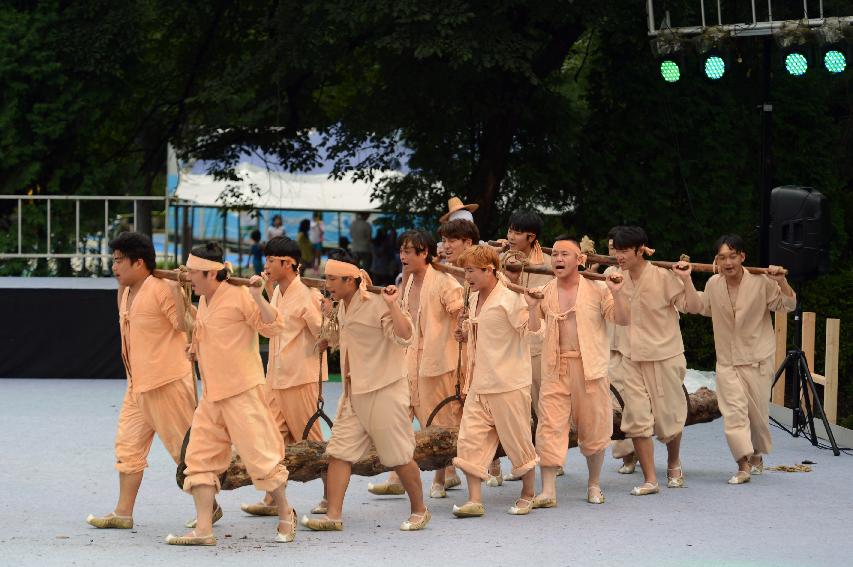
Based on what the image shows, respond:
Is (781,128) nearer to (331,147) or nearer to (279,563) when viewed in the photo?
(331,147)

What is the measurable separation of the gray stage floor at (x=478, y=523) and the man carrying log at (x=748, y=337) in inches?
17.5

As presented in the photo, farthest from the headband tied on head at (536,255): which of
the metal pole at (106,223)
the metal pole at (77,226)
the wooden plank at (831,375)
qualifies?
the metal pole at (77,226)

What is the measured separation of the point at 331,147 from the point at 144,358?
932cm

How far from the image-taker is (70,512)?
7.84m

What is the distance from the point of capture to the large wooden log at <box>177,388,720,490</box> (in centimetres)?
744

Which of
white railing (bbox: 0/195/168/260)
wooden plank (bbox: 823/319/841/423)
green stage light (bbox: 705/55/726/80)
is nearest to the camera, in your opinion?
wooden plank (bbox: 823/319/841/423)

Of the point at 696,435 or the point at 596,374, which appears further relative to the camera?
the point at 696,435

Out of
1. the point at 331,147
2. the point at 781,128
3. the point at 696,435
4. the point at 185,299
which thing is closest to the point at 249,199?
the point at 331,147

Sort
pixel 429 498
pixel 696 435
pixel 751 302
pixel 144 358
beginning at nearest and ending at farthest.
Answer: pixel 144 358
pixel 429 498
pixel 751 302
pixel 696 435

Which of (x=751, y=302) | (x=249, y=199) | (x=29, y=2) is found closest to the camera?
(x=751, y=302)

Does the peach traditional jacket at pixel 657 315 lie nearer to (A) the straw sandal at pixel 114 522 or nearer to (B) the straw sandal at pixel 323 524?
(B) the straw sandal at pixel 323 524

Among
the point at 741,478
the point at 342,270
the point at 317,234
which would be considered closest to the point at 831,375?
the point at 741,478

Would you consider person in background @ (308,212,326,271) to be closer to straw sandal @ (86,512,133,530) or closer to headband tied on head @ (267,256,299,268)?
headband tied on head @ (267,256,299,268)

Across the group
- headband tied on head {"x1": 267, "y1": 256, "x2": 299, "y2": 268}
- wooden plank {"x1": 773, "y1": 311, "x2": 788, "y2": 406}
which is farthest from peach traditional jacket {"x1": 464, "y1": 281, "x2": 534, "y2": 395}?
wooden plank {"x1": 773, "y1": 311, "x2": 788, "y2": 406}
